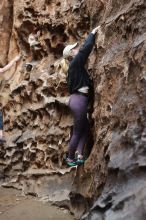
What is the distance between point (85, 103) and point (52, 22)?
2.12 m

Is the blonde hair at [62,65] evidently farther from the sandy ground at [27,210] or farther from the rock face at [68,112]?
the sandy ground at [27,210]

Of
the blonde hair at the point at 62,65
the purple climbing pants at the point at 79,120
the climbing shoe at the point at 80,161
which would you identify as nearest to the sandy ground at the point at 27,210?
the climbing shoe at the point at 80,161

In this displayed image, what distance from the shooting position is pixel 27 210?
5672mm

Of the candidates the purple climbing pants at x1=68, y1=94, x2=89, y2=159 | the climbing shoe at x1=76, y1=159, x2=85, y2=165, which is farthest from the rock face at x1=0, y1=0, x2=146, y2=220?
the purple climbing pants at x1=68, y1=94, x2=89, y2=159

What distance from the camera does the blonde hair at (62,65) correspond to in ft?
20.9

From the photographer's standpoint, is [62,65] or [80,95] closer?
[80,95]

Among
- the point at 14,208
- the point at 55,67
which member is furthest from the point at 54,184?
the point at 55,67

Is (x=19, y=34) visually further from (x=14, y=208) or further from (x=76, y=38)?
(x=14, y=208)

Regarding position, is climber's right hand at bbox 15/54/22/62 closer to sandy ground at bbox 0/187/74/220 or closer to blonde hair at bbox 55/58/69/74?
blonde hair at bbox 55/58/69/74

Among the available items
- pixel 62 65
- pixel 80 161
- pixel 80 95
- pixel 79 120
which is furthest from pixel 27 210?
pixel 62 65

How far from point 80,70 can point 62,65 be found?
47.4 inches

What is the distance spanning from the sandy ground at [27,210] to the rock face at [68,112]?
16 cm

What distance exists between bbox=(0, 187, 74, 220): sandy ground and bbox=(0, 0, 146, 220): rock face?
16 cm

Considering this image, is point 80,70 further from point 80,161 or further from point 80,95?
point 80,161
